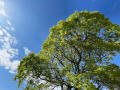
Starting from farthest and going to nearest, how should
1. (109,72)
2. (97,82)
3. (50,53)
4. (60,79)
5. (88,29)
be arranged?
(50,53) → (60,79) → (88,29) → (97,82) → (109,72)

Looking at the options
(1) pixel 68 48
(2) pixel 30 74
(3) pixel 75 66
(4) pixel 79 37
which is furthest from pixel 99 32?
(2) pixel 30 74

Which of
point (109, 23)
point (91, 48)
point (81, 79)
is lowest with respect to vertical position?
point (81, 79)

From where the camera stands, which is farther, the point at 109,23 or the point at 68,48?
the point at 68,48

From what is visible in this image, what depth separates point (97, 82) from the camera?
10219 mm

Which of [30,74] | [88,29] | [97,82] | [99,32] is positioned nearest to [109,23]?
[99,32]

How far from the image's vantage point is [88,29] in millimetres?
11625

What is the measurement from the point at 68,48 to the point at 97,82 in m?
5.10

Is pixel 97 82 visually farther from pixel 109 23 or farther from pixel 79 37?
pixel 109 23

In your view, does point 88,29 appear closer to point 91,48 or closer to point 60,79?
point 91,48

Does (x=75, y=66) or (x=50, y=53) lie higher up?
(x=50, y=53)

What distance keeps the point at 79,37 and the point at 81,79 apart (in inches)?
181

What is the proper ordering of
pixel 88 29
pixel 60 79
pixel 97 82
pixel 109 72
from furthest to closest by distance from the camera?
pixel 60 79, pixel 88 29, pixel 97 82, pixel 109 72

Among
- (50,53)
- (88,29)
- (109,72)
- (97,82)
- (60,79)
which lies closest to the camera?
(109,72)

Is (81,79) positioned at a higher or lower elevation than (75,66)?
lower
